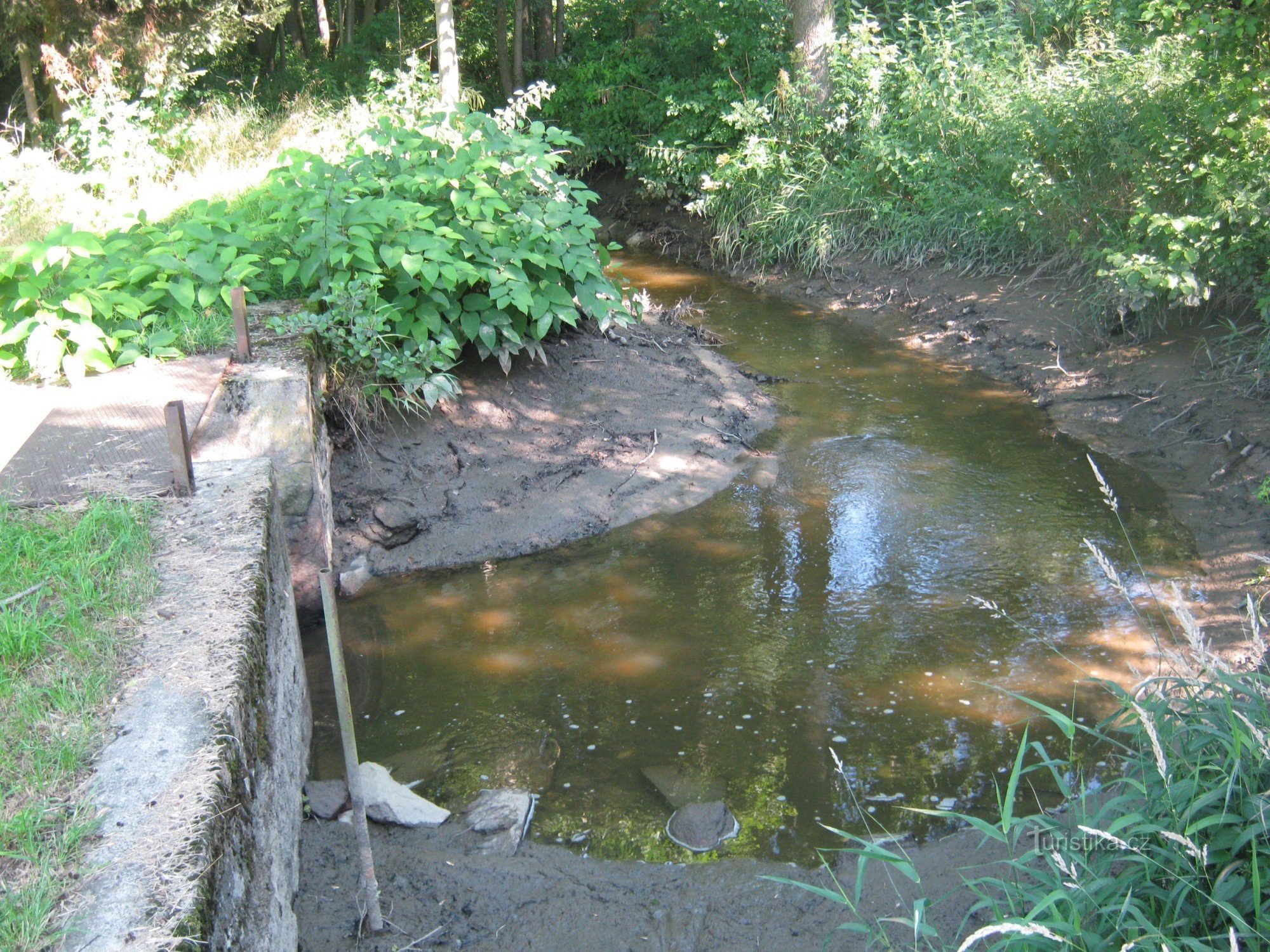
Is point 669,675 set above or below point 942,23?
below

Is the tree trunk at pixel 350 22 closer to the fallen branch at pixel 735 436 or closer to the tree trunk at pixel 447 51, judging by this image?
the tree trunk at pixel 447 51

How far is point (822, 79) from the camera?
38.9 feet

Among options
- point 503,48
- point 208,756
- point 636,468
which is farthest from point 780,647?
point 503,48

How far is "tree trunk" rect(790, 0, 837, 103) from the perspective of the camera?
11672mm

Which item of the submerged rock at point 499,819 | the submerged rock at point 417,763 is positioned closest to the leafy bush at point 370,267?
the submerged rock at point 417,763

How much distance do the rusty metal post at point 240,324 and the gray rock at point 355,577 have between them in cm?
122

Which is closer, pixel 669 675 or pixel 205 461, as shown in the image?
pixel 205 461

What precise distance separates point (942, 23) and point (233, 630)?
42.9 ft

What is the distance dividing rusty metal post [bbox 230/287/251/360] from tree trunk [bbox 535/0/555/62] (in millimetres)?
13704

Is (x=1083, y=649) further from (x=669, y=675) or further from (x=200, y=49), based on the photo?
(x=200, y=49)

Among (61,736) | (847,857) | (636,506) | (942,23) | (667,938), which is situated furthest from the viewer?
(942,23)

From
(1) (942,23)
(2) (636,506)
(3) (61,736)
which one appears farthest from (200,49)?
(3) (61,736)

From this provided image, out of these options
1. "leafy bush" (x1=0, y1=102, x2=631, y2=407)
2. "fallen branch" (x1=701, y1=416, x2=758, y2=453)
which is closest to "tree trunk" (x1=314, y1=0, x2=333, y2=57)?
"leafy bush" (x1=0, y1=102, x2=631, y2=407)

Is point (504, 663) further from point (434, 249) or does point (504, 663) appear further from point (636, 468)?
point (434, 249)
